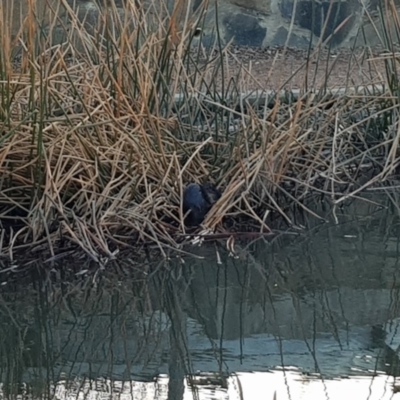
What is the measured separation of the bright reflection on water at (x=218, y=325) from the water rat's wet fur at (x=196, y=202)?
0.47ft

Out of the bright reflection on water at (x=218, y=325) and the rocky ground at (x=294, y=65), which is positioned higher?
the rocky ground at (x=294, y=65)

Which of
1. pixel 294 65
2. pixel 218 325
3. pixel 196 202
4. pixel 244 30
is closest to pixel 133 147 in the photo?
pixel 196 202

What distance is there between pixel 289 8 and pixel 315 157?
215 cm

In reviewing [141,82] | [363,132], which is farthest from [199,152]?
[363,132]

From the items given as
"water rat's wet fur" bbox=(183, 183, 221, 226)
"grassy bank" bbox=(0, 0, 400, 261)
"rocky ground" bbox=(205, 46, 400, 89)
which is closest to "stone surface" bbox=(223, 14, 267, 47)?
"rocky ground" bbox=(205, 46, 400, 89)

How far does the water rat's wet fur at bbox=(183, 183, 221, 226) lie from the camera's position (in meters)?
2.67

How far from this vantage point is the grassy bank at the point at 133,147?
258 centimetres

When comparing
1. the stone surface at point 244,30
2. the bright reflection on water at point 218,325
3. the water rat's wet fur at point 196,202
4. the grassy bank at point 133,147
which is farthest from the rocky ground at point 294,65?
the bright reflection on water at point 218,325

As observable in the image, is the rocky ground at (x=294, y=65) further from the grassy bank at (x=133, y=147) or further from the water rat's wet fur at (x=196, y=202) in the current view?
the water rat's wet fur at (x=196, y=202)

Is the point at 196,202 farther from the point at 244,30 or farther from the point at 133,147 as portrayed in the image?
the point at 244,30

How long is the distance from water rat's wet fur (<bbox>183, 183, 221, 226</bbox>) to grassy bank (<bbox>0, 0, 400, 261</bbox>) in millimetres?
30

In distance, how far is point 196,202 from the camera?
268cm

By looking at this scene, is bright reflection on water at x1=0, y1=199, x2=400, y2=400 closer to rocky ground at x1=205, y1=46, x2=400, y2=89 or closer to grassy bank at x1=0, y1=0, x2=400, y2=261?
grassy bank at x1=0, y1=0, x2=400, y2=261

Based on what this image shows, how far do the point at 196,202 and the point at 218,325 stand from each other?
625 mm
